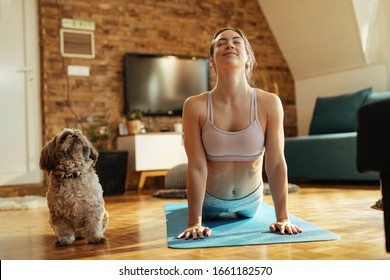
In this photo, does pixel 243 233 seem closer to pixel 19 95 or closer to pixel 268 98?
pixel 268 98

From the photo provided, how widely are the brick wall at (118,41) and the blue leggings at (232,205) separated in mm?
3154

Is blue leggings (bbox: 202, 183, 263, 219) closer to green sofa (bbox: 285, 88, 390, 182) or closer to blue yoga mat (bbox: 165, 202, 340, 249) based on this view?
blue yoga mat (bbox: 165, 202, 340, 249)

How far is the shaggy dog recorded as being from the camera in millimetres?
1812

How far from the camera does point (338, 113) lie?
502 centimetres

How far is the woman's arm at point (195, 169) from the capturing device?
180 centimetres

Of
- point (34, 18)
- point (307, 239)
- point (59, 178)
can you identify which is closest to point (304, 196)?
point (307, 239)

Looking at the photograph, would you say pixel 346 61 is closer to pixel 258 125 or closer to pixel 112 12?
pixel 112 12

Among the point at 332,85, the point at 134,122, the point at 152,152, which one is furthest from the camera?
the point at 332,85

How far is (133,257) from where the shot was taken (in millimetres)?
1553

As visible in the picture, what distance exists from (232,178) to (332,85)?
438 centimetres

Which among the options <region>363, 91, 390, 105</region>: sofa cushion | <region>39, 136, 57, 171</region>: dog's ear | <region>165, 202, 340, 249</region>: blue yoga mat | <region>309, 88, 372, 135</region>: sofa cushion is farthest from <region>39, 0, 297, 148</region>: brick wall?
<region>39, 136, 57, 171</region>: dog's ear

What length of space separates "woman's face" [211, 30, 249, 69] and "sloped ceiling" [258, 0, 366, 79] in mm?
3835

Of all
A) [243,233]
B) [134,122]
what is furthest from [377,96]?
[243,233]

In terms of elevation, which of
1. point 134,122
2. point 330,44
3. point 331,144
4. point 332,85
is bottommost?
point 331,144
